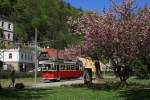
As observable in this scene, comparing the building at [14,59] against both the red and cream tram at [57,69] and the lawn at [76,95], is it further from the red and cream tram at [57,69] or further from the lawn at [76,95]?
the lawn at [76,95]

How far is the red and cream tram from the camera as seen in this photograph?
60.7 meters

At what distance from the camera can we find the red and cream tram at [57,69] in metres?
60.7

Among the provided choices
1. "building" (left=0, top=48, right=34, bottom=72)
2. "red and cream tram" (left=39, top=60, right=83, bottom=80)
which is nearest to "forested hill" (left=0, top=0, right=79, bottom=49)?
"building" (left=0, top=48, right=34, bottom=72)

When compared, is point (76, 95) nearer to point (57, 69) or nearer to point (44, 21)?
point (57, 69)

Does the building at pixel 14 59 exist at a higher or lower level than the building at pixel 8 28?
lower

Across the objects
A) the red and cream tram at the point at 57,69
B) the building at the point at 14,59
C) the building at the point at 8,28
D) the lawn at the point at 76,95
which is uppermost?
the building at the point at 8,28

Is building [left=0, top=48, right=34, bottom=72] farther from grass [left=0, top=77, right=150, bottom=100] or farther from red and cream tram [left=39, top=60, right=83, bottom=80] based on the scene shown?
grass [left=0, top=77, right=150, bottom=100]

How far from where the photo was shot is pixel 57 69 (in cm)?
6116

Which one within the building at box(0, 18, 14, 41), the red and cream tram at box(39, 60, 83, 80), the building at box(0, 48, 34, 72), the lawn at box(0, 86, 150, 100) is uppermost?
the building at box(0, 18, 14, 41)

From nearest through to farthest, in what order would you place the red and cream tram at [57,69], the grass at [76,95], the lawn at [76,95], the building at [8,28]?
the lawn at [76,95] → the grass at [76,95] → the red and cream tram at [57,69] → the building at [8,28]

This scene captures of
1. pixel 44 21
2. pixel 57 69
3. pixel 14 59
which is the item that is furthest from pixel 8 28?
pixel 57 69

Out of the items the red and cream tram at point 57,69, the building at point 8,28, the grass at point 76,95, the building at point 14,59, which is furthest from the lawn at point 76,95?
the building at point 8,28

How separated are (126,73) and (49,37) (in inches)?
3810

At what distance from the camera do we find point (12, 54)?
11338 cm
